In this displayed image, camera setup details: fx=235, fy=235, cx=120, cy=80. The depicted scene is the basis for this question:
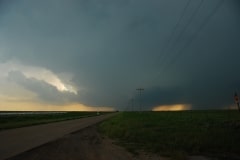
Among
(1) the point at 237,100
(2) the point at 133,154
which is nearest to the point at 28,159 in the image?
(2) the point at 133,154

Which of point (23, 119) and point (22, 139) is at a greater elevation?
point (23, 119)

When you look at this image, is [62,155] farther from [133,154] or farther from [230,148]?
[230,148]

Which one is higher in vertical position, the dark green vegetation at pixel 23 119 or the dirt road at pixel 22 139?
the dark green vegetation at pixel 23 119

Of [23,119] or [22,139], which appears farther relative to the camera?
[23,119]

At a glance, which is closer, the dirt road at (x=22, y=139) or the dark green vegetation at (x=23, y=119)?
the dirt road at (x=22, y=139)

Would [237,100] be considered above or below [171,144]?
above

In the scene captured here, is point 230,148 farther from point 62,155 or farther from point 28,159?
point 28,159

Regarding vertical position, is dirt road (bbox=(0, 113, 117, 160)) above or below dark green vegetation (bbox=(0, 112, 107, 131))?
below

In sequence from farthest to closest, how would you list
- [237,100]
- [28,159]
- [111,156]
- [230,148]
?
[237,100], [230,148], [111,156], [28,159]

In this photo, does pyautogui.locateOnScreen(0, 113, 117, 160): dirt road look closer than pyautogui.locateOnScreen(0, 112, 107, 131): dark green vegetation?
Yes

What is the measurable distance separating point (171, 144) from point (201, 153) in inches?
112

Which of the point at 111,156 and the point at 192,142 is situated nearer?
the point at 111,156

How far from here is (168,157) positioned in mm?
11867

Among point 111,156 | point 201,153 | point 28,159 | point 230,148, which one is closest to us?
point 28,159
